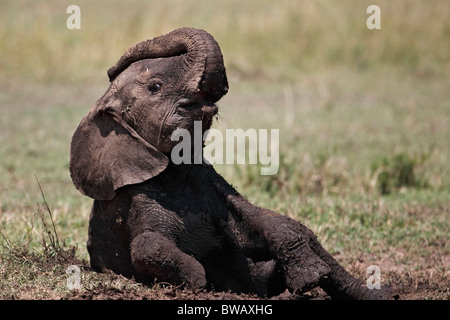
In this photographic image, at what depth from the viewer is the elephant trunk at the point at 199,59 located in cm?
484

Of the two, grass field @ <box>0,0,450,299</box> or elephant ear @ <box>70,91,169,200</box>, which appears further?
grass field @ <box>0,0,450,299</box>

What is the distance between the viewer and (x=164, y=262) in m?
4.80

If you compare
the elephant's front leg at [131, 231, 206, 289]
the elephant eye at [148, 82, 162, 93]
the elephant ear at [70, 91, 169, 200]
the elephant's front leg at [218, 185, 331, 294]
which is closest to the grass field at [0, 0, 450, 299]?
the elephant's front leg at [131, 231, 206, 289]

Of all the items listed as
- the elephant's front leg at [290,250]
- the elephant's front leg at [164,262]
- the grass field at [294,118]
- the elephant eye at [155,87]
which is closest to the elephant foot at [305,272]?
the elephant's front leg at [290,250]

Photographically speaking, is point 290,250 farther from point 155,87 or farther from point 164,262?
point 155,87

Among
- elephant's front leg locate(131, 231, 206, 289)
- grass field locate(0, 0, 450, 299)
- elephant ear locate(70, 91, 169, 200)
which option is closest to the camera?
elephant's front leg locate(131, 231, 206, 289)

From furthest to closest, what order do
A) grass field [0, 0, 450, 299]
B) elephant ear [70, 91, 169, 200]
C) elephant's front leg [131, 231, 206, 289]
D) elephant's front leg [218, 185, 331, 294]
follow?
1. grass field [0, 0, 450, 299]
2. elephant ear [70, 91, 169, 200]
3. elephant's front leg [218, 185, 331, 294]
4. elephant's front leg [131, 231, 206, 289]

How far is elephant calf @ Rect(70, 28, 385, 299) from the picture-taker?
16.1ft

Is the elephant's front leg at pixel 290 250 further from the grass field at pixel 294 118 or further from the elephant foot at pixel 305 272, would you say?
the grass field at pixel 294 118

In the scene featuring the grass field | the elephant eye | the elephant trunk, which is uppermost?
Answer: the elephant trunk

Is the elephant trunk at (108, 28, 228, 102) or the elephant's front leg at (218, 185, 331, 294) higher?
the elephant trunk at (108, 28, 228, 102)

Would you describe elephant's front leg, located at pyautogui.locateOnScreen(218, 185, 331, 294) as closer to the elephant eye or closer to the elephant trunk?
the elephant trunk

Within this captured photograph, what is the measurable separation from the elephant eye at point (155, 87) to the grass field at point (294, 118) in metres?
1.22

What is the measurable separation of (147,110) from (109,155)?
0.38 m
